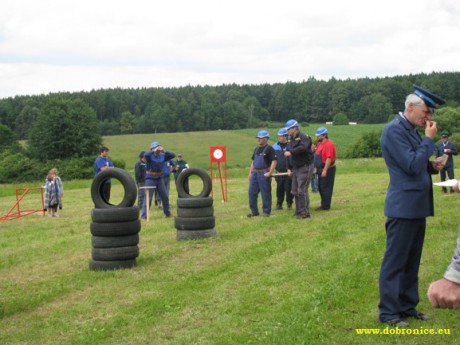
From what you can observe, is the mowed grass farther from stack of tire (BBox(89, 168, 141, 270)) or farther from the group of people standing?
the group of people standing

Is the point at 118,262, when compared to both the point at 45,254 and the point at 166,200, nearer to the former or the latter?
the point at 45,254

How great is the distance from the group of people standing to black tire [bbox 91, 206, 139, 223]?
556 cm

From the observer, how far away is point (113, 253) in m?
9.38

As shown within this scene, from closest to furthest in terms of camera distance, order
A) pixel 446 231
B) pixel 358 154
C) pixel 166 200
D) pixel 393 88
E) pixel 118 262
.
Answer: pixel 118 262 < pixel 446 231 < pixel 166 200 < pixel 358 154 < pixel 393 88

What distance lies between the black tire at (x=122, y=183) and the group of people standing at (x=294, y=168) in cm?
525

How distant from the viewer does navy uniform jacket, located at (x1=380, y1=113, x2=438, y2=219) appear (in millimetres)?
5426

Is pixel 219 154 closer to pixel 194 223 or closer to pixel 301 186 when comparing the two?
pixel 301 186

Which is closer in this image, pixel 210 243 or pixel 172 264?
pixel 172 264

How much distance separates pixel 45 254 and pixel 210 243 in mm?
3411

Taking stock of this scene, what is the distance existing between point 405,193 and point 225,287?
3164 millimetres

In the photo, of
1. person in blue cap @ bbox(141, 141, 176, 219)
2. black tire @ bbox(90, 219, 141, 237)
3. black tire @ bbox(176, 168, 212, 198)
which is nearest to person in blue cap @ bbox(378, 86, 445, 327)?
black tire @ bbox(90, 219, 141, 237)

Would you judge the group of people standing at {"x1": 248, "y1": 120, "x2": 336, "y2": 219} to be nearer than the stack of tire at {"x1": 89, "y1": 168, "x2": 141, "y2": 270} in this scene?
No

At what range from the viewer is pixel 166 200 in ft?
52.9

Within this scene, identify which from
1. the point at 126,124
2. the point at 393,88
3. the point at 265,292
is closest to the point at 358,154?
the point at 393,88
